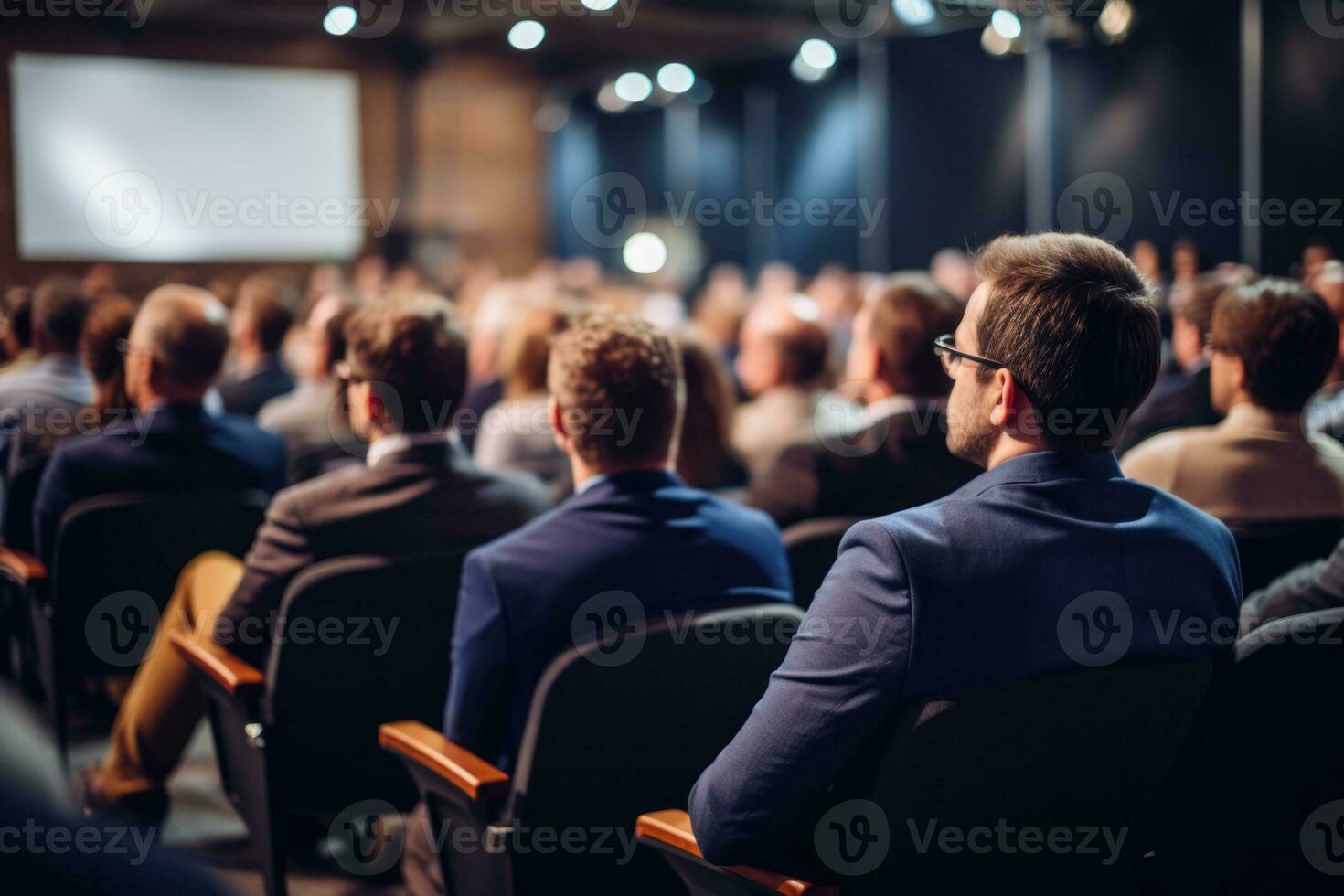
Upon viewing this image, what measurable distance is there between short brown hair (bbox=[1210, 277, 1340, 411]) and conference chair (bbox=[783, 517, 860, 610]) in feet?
3.20

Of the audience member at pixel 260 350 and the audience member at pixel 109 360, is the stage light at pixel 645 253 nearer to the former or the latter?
the audience member at pixel 260 350

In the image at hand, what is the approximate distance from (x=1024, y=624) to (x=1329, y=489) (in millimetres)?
1841

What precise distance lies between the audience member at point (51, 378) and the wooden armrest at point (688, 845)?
293 cm

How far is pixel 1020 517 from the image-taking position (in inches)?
54.9

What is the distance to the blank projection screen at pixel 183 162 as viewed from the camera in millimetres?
12992

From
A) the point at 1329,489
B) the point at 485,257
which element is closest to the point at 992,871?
the point at 1329,489

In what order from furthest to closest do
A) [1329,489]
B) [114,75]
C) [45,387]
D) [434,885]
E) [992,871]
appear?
[114,75]
[45,387]
[1329,489]
[434,885]
[992,871]

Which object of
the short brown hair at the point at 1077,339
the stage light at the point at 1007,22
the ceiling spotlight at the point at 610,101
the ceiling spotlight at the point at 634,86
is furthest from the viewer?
the ceiling spotlight at the point at 610,101

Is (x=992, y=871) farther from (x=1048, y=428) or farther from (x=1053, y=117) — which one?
(x=1053, y=117)

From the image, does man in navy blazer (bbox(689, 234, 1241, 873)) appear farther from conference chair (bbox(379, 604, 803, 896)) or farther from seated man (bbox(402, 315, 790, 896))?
seated man (bbox(402, 315, 790, 896))

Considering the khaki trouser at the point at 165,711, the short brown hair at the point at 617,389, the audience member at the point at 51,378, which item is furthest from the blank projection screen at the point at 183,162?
the short brown hair at the point at 617,389

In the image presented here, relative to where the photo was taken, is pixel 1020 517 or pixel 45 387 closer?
pixel 1020 517

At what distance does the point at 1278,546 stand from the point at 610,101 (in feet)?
45.9

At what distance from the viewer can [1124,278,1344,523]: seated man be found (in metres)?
2.84
